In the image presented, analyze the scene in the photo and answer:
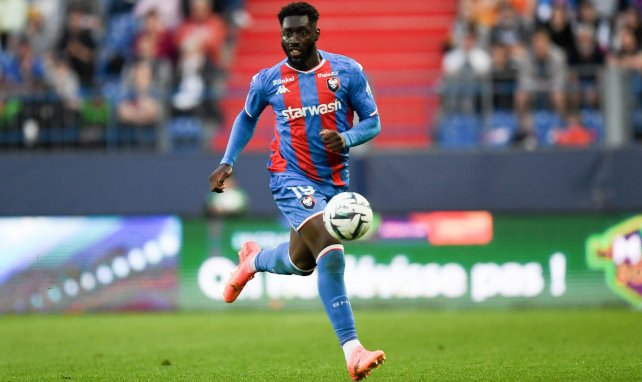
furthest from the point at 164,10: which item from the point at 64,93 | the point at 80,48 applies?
the point at 64,93

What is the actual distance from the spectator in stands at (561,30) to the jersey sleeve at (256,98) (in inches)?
356

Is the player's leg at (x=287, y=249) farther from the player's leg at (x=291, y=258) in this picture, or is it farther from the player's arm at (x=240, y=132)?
the player's arm at (x=240, y=132)

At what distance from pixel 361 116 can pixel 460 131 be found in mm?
7868

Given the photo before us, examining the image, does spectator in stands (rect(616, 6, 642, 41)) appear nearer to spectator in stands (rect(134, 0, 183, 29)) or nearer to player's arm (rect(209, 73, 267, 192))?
spectator in stands (rect(134, 0, 183, 29))

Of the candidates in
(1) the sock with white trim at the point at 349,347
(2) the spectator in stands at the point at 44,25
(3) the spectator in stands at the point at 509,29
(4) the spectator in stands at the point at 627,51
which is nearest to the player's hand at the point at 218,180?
(1) the sock with white trim at the point at 349,347

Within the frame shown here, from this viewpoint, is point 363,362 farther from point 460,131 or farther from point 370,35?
point 370,35

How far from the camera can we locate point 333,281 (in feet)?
24.1

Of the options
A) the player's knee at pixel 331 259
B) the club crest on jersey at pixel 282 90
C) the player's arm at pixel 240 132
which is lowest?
the player's knee at pixel 331 259

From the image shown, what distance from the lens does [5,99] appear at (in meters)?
15.4

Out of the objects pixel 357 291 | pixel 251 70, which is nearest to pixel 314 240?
pixel 357 291

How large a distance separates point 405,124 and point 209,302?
11.6 ft

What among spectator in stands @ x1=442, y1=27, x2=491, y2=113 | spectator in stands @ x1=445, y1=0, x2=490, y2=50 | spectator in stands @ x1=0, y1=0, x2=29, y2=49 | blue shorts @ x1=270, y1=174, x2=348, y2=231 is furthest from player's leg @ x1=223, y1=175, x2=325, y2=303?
spectator in stands @ x1=0, y1=0, x2=29, y2=49

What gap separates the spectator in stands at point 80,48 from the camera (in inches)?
679

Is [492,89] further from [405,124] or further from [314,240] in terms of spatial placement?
[314,240]
